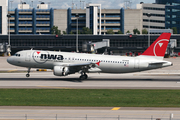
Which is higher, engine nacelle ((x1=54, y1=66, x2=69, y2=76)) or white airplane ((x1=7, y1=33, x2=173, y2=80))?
white airplane ((x1=7, y1=33, x2=173, y2=80))

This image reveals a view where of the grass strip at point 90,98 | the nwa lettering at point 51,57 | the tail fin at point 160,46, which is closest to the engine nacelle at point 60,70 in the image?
the nwa lettering at point 51,57

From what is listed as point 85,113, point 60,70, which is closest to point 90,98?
point 85,113

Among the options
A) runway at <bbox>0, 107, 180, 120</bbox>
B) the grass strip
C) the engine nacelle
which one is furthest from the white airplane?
runway at <bbox>0, 107, 180, 120</bbox>

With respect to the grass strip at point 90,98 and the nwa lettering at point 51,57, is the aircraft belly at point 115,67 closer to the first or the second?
the nwa lettering at point 51,57

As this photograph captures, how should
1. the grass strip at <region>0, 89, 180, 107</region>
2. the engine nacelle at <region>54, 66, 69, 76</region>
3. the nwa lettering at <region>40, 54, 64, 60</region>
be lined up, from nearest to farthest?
the grass strip at <region>0, 89, 180, 107</region> < the engine nacelle at <region>54, 66, 69, 76</region> < the nwa lettering at <region>40, 54, 64, 60</region>

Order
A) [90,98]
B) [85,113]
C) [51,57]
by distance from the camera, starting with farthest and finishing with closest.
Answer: [51,57] < [90,98] < [85,113]

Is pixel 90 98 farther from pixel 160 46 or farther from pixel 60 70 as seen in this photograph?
pixel 160 46

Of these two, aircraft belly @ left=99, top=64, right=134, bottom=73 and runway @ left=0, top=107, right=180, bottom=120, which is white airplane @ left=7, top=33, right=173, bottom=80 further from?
runway @ left=0, top=107, right=180, bottom=120

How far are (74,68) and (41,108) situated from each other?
22453 millimetres

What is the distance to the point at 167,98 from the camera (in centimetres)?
3381

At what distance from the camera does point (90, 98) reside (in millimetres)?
33500

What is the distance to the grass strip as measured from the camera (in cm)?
3050

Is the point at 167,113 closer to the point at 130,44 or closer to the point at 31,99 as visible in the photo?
the point at 31,99

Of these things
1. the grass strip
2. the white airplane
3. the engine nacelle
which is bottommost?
the grass strip
